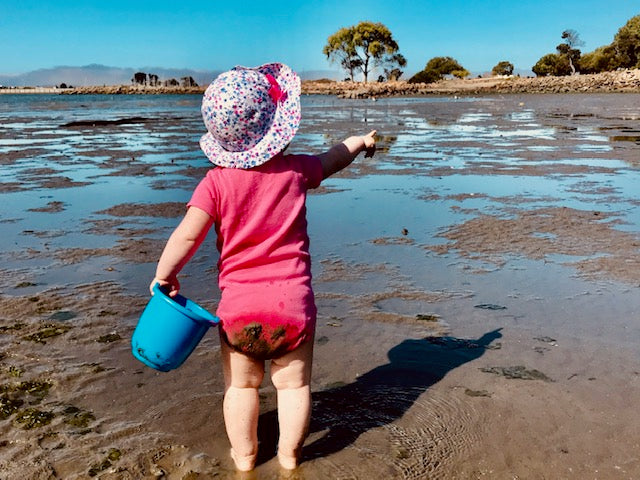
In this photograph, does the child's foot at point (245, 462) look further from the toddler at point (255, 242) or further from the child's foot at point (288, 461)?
the child's foot at point (288, 461)

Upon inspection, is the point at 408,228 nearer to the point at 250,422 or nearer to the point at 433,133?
the point at 250,422

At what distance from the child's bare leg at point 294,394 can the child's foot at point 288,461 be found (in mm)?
26

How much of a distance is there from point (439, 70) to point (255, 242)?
265ft

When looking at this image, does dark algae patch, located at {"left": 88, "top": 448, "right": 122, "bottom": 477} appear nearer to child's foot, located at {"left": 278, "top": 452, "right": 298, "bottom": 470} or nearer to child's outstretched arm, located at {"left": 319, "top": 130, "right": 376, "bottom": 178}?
child's foot, located at {"left": 278, "top": 452, "right": 298, "bottom": 470}

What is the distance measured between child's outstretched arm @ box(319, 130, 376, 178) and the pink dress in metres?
0.19

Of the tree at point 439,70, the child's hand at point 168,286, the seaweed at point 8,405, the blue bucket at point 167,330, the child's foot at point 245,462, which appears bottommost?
the child's foot at point 245,462

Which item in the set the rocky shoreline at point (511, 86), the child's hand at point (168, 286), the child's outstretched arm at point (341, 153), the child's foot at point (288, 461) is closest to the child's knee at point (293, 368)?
the child's foot at point (288, 461)

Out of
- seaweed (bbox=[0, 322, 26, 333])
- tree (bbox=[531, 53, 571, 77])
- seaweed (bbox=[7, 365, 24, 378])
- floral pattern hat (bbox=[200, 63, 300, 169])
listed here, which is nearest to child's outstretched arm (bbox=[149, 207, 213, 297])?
floral pattern hat (bbox=[200, 63, 300, 169])

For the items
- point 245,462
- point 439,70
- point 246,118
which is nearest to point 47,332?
point 245,462

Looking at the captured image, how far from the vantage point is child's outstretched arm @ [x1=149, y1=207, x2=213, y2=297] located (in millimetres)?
2219

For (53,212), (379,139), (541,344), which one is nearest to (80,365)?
(541,344)

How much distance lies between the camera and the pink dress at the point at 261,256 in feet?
7.34

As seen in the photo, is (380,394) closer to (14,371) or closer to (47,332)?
(14,371)

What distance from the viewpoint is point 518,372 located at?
3148mm
